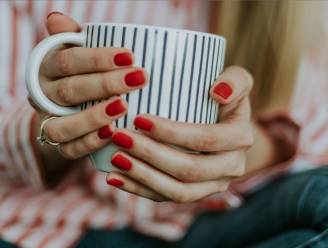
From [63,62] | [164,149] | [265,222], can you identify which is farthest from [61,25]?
[265,222]

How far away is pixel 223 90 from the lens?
19.9 inches

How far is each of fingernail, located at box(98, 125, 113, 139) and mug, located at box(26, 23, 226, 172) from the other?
0.04 ft

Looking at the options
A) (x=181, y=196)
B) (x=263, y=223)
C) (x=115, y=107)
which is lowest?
(x=263, y=223)

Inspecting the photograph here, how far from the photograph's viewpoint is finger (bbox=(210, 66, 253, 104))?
19.7 inches

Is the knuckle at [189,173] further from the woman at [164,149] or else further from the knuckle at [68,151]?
the knuckle at [68,151]

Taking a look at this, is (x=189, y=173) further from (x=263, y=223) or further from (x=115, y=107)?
(x=263, y=223)

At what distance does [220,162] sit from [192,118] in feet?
0.23

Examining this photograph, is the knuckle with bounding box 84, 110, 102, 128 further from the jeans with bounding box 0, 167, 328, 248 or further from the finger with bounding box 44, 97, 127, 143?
the jeans with bounding box 0, 167, 328, 248

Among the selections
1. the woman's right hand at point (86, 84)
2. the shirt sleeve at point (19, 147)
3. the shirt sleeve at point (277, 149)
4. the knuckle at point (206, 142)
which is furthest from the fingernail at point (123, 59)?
the shirt sleeve at point (277, 149)

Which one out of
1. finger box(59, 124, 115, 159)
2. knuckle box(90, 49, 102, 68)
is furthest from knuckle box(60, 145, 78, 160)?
knuckle box(90, 49, 102, 68)

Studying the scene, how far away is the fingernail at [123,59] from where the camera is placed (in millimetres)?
448

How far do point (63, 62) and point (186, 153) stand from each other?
14 centimetres

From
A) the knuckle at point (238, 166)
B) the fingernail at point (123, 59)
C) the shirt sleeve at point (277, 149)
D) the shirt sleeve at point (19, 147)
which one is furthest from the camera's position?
the shirt sleeve at point (277, 149)

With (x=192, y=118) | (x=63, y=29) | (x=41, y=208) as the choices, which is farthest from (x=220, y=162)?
(x=41, y=208)
